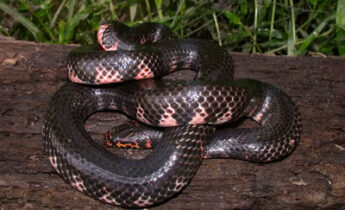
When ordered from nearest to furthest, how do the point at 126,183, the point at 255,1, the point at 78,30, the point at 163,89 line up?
1. the point at 126,183
2. the point at 163,89
3. the point at 255,1
4. the point at 78,30

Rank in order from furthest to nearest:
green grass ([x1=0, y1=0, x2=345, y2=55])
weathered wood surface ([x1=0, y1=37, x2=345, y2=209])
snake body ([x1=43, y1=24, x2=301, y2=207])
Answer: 1. green grass ([x1=0, y1=0, x2=345, y2=55])
2. weathered wood surface ([x1=0, y1=37, x2=345, y2=209])
3. snake body ([x1=43, y1=24, x2=301, y2=207])

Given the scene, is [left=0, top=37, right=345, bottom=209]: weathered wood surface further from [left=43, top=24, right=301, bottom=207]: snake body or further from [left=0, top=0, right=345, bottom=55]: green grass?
[left=0, top=0, right=345, bottom=55]: green grass

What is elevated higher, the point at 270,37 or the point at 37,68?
the point at 270,37

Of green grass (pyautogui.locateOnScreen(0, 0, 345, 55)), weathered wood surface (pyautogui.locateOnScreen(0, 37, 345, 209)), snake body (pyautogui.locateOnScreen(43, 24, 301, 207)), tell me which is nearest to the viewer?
snake body (pyautogui.locateOnScreen(43, 24, 301, 207))

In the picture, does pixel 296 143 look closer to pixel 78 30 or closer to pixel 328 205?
pixel 328 205

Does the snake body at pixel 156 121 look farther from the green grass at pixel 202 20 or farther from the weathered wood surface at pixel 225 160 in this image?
the green grass at pixel 202 20

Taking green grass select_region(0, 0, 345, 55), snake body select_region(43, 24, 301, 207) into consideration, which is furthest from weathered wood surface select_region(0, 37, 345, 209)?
green grass select_region(0, 0, 345, 55)

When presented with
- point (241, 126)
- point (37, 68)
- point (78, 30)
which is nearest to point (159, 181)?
point (241, 126)
